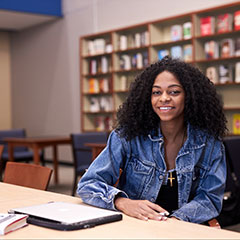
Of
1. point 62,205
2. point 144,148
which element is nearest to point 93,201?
point 62,205

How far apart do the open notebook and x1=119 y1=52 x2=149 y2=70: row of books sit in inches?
220

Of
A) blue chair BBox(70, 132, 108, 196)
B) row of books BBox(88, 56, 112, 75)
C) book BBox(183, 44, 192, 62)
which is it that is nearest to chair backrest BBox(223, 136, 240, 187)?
blue chair BBox(70, 132, 108, 196)

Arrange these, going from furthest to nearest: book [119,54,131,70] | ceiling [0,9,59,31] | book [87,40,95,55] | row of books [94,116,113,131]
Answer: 1. ceiling [0,9,59,31]
2. book [87,40,95,55]
3. row of books [94,116,113,131]
4. book [119,54,131,70]

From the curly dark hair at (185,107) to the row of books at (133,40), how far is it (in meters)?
5.01

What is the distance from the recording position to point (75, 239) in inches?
58.0

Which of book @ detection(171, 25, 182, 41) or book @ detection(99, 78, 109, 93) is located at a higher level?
book @ detection(171, 25, 182, 41)

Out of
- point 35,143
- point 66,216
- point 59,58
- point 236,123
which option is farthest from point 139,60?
point 66,216

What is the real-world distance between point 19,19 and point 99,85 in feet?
7.74

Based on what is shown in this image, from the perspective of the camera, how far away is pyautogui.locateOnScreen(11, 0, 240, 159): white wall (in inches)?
307

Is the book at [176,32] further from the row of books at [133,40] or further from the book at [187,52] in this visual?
the row of books at [133,40]

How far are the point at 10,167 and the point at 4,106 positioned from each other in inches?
321

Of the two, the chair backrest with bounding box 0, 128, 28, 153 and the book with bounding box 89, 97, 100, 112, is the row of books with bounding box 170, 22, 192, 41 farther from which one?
the chair backrest with bounding box 0, 128, 28, 153

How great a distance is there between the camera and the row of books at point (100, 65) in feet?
26.0

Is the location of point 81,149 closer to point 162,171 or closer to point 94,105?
point 94,105
